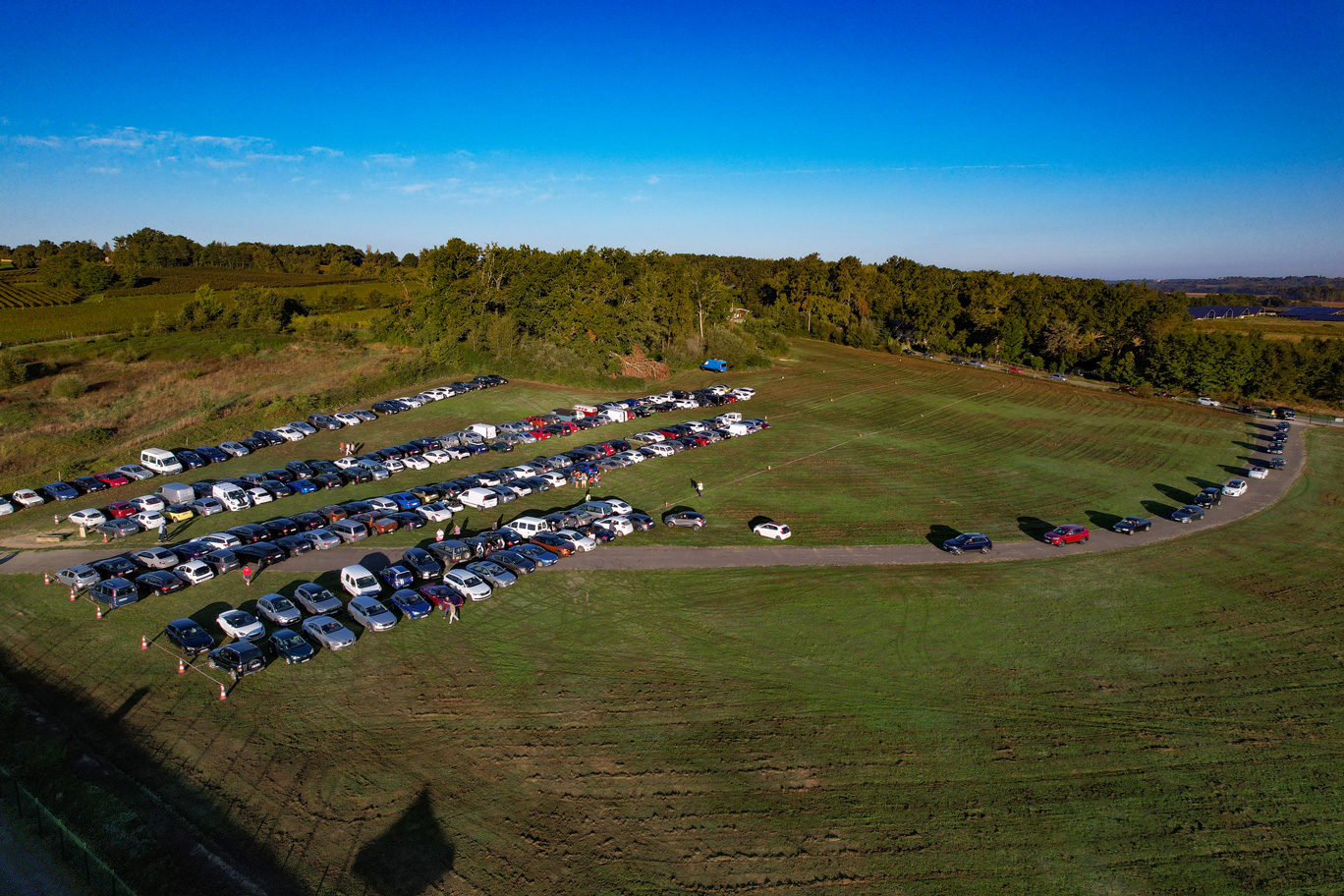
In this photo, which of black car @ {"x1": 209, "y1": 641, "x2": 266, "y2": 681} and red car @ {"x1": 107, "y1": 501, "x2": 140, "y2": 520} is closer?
black car @ {"x1": 209, "y1": 641, "x2": 266, "y2": 681}

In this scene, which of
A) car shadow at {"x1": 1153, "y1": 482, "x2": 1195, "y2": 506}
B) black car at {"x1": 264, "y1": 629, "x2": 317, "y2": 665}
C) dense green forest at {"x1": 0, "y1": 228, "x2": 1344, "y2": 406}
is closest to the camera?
black car at {"x1": 264, "y1": 629, "x2": 317, "y2": 665}

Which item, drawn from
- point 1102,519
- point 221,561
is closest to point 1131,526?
point 1102,519

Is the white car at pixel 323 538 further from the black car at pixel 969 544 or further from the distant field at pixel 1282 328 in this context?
the distant field at pixel 1282 328

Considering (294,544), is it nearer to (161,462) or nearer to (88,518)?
(88,518)

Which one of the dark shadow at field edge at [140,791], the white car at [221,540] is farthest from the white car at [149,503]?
the dark shadow at field edge at [140,791]

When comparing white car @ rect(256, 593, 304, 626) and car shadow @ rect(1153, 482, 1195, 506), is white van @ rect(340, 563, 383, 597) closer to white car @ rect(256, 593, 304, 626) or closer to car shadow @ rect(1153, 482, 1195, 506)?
white car @ rect(256, 593, 304, 626)

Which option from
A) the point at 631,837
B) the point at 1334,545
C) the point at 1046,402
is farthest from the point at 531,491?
the point at 1046,402

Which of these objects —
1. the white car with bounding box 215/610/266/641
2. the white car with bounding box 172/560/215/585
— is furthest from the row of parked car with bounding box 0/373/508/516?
the white car with bounding box 215/610/266/641
